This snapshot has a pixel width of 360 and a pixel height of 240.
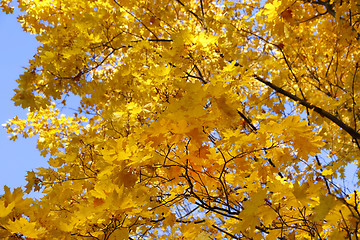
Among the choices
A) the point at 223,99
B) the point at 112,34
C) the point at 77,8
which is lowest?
the point at 223,99

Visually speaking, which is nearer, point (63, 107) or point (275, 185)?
point (275, 185)

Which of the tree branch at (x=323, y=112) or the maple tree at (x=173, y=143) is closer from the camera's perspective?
the maple tree at (x=173, y=143)

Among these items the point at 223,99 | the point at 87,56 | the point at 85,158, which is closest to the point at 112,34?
the point at 87,56

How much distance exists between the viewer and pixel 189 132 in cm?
150

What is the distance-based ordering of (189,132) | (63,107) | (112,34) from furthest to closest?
(63,107)
(112,34)
(189,132)

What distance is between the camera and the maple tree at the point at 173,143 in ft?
4.86

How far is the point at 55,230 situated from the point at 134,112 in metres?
1.01

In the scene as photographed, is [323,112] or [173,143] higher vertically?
[323,112]

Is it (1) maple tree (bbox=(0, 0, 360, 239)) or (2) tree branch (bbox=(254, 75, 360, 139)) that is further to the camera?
(2) tree branch (bbox=(254, 75, 360, 139))

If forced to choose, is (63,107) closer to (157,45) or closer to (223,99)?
(157,45)

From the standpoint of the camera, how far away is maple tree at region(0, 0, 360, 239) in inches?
58.4

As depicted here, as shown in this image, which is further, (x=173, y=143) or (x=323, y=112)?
(x=323, y=112)

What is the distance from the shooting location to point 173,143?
5.19ft

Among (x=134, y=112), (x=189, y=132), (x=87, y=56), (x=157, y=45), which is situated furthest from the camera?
(x=157, y=45)
